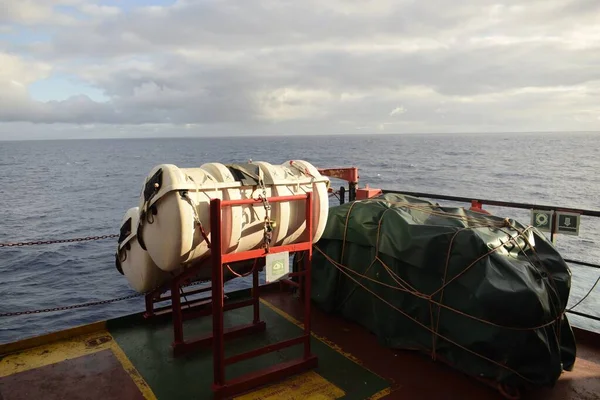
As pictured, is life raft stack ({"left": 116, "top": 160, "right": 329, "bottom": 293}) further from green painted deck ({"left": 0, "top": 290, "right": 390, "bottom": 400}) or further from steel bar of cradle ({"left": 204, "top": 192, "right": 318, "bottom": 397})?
green painted deck ({"left": 0, "top": 290, "right": 390, "bottom": 400})

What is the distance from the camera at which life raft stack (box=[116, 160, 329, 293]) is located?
4.40 meters

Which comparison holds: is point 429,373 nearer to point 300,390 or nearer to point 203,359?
point 300,390

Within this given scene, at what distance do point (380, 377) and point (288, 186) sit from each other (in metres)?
2.50

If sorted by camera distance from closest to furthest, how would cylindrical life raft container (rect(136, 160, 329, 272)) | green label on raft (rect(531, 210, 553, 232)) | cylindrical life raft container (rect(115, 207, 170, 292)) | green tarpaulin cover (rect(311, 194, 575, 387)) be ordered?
cylindrical life raft container (rect(136, 160, 329, 272)) < green tarpaulin cover (rect(311, 194, 575, 387)) < cylindrical life raft container (rect(115, 207, 170, 292)) < green label on raft (rect(531, 210, 553, 232))

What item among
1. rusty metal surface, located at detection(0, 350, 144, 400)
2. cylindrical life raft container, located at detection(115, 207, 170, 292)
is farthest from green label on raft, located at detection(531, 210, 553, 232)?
rusty metal surface, located at detection(0, 350, 144, 400)

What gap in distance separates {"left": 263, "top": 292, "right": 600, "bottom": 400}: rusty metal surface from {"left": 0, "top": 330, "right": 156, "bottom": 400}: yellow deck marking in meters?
2.50

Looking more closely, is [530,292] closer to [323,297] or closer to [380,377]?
[380,377]

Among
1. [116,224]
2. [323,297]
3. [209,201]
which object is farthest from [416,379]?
[116,224]

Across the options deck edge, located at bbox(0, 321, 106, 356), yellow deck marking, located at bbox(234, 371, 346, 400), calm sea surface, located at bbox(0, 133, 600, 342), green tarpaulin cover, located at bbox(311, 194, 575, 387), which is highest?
green tarpaulin cover, located at bbox(311, 194, 575, 387)

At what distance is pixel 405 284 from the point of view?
5.50 m

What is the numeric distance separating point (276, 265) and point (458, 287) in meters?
2.12

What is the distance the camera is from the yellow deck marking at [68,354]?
5086 mm

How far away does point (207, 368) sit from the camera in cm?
523

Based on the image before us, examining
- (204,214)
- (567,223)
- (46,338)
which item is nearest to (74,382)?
(46,338)
